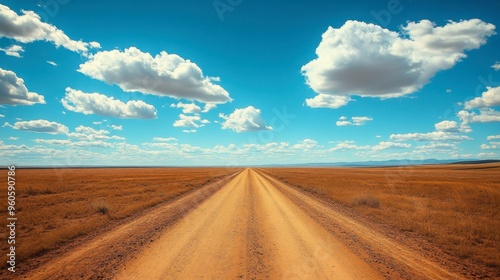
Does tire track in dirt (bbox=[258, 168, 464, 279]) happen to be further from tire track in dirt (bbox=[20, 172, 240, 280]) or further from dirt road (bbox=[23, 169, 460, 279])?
tire track in dirt (bbox=[20, 172, 240, 280])

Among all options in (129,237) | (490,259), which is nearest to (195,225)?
(129,237)

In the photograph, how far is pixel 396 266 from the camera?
6711mm

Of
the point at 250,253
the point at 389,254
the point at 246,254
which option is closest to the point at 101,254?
the point at 246,254

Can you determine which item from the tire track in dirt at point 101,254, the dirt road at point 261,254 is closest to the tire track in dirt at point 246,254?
the dirt road at point 261,254

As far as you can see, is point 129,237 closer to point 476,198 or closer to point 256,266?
point 256,266

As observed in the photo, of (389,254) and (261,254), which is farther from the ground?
(261,254)

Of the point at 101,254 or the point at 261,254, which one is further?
the point at 101,254

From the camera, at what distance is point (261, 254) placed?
23.9 feet

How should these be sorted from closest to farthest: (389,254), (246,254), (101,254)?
(246,254), (101,254), (389,254)

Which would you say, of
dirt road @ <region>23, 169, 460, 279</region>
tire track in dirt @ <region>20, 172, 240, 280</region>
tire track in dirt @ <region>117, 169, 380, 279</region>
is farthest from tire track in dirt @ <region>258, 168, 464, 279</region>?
tire track in dirt @ <region>20, 172, 240, 280</region>

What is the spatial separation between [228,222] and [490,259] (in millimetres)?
8941

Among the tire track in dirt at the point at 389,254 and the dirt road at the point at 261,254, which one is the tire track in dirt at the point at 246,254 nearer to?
the dirt road at the point at 261,254

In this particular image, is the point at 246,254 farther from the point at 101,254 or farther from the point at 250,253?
the point at 101,254

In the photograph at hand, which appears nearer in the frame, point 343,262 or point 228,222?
point 343,262
